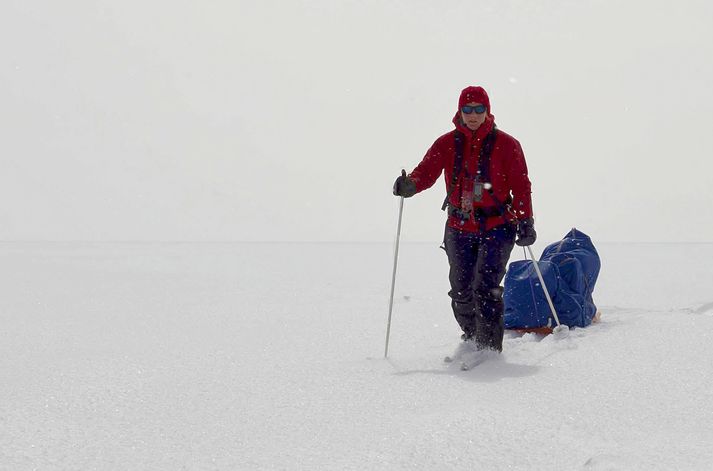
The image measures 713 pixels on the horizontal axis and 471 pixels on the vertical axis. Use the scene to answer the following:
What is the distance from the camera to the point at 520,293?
4617mm

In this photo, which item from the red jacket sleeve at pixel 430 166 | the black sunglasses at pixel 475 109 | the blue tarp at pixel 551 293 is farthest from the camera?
the blue tarp at pixel 551 293

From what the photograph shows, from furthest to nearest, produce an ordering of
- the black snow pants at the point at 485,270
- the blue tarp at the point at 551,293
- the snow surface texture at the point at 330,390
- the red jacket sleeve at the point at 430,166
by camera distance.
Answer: the blue tarp at the point at 551,293 → the red jacket sleeve at the point at 430,166 → the black snow pants at the point at 485,270 → the snow surface texture at the point at 330,390

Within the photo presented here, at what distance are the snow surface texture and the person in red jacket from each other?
0.36m

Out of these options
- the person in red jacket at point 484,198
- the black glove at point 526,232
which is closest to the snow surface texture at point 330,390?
the person in red jacket at point 484,198

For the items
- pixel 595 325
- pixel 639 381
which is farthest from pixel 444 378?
pixel 595 325

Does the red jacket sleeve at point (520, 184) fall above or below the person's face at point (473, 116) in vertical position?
below

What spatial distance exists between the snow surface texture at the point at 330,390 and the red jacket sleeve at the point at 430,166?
1.04m

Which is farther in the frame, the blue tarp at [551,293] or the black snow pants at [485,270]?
the blue tarp at [551,293]

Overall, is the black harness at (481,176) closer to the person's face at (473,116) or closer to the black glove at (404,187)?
the person's face at (473,116)

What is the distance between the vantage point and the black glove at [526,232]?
384cm

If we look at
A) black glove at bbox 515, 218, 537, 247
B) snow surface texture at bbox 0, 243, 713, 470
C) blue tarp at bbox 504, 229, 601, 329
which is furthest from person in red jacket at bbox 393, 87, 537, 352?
blue tarp at bbox 504, 229, 601, 329

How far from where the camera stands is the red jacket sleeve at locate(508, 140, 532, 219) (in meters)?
3.87

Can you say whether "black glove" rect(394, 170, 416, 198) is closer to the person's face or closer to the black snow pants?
the black snow pants

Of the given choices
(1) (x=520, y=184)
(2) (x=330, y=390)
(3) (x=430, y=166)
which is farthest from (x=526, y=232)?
(2) (x=330, y=390)
